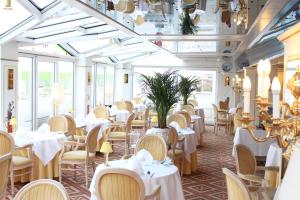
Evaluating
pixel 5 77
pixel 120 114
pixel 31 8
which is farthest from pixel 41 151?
pixel 120 114

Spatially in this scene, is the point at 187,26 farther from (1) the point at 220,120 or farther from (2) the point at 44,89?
(1) the point at 220,120

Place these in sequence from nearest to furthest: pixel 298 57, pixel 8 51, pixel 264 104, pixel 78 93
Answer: pixel 264 104
pixel 298 57
pixel 8 51
pixel 78 93

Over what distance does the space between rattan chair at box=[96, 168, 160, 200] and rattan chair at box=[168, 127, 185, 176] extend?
8.98ft

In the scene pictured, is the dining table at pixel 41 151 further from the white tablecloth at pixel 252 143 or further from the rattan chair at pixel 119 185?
the white tablecloth at pixel 252 143

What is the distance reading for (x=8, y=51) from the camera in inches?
283

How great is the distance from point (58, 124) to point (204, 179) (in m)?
3.01

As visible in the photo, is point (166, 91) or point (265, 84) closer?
point (265, 84)

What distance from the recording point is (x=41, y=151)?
245 inches

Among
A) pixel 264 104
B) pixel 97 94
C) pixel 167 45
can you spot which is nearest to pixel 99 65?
pixel 97 94

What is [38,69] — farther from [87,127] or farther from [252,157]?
[252,157]

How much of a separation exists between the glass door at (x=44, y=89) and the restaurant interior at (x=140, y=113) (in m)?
0.03

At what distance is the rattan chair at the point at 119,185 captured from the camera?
3.50m

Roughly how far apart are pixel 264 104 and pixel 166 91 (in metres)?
4.49

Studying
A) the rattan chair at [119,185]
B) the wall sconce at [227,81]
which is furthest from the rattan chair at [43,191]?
the wall sconce at [227,81]
